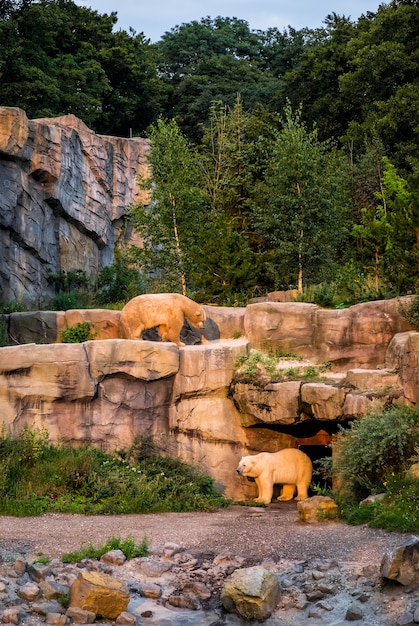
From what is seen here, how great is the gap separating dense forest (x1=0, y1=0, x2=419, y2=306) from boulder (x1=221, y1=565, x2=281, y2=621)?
9.35 metres

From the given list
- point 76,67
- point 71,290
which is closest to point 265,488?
point 71,290

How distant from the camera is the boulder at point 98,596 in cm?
861

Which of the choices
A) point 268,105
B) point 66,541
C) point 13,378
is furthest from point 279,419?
point 268,105

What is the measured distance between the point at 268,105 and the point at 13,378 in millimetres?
24674

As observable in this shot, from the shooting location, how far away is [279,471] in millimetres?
15328

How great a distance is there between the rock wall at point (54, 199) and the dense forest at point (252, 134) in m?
1.26

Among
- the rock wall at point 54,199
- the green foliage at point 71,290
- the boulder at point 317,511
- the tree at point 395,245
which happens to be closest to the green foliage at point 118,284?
the green foliage at point 71,290

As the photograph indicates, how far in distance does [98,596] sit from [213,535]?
9.47 ft

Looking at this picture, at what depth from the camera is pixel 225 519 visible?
1280cm

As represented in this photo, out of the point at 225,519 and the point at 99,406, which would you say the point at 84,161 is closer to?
the point at 99,406

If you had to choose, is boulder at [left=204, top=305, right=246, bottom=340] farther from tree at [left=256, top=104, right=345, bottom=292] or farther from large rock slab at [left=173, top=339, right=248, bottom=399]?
tree at [left=256, top=104, right=345, bottom=292]

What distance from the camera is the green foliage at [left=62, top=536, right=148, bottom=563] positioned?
996 centimetres

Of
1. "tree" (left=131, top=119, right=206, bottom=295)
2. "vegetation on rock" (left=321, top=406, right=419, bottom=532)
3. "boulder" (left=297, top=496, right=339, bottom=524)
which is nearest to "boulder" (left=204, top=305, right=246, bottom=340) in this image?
"tree" (left=131, top=119, right=206, bottom=295)

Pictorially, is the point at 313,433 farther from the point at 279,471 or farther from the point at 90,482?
the point at 90,482
